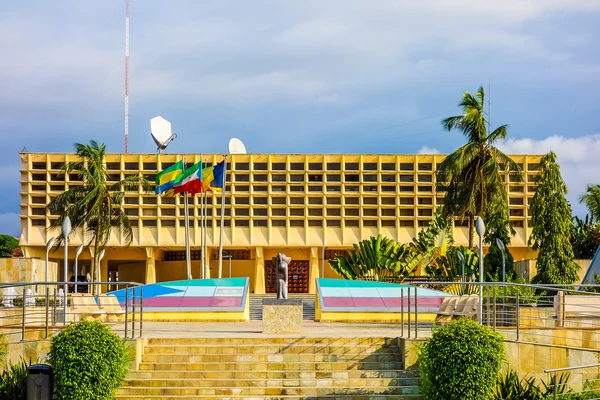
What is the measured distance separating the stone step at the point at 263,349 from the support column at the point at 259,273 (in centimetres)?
4288

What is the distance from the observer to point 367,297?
2723cm

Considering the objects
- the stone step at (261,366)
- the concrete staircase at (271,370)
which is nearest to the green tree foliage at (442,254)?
the concrete staircase at (271,370)

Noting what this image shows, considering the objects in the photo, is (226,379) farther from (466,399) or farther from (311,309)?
(311,309)

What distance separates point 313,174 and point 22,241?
20.5 m

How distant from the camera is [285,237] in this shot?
59688 mm

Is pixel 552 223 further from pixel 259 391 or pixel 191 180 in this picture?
pixel 259 391

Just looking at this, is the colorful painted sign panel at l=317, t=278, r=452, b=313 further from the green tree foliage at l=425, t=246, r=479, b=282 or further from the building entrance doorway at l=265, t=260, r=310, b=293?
the building entrance doorway at l=265, t=260, r=310, b=293

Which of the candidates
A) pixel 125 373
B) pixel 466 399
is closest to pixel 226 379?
pixel 125 373

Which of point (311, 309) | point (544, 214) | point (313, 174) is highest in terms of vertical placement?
point (313, 174)

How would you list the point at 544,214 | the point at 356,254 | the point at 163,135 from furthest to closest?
1. the point at 163,135
2. the point at 356,254
3. the point at 544,214

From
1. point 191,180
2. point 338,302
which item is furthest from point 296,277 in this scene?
point 338,302

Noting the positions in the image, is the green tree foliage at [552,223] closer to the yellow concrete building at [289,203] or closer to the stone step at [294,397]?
the stone step at [294,397]

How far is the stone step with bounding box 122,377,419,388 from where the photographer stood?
1505 centimetres

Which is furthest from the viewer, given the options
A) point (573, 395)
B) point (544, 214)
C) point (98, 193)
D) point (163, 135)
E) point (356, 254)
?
point (163, 135)
